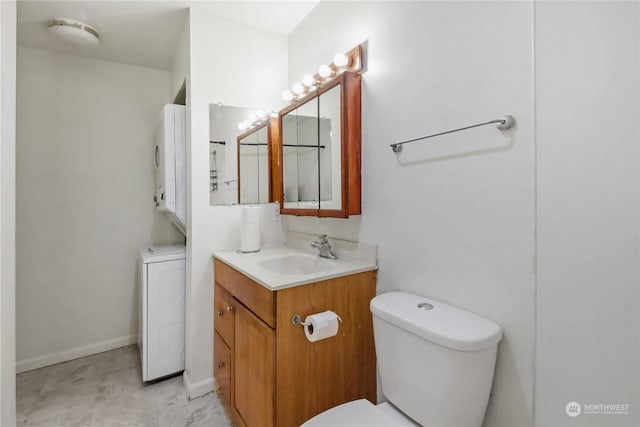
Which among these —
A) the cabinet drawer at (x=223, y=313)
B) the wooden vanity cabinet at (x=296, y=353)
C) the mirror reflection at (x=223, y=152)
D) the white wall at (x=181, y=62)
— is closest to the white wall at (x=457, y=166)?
the wooden vanity cabinet at (x=296, y=353)

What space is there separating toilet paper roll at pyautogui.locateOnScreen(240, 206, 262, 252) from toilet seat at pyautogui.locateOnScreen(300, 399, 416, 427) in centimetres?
109

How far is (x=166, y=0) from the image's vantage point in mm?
1721

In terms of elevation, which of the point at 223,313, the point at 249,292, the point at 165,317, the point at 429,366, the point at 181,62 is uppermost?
the point at 181,62

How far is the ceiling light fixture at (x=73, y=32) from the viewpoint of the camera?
1.88 metres

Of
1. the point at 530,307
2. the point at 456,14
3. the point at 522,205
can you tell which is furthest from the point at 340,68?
the point at 530,307

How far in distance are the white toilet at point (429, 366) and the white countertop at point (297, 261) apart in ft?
1.01

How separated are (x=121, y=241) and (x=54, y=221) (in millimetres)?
463

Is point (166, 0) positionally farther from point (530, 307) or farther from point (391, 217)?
point (530, 307)

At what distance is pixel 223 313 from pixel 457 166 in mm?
1454

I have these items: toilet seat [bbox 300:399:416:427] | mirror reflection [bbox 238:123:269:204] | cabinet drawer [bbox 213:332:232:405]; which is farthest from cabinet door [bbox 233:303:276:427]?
mirror reflection [bbox 238:123:269:204]

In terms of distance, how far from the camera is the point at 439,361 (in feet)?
2.87
